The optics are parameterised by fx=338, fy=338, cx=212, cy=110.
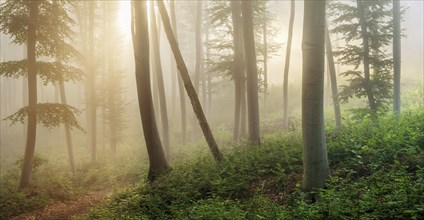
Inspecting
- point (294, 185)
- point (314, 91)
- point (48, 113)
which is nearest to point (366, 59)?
point (294, 185)

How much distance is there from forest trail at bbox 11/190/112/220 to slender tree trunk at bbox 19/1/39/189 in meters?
2.21

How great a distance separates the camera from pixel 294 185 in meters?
8.20

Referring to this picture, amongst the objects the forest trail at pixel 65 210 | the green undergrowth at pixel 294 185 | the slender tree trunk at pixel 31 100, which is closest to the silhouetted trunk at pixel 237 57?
the green undergrowth at pixel 294 185

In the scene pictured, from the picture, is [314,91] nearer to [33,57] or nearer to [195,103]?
[195,103]

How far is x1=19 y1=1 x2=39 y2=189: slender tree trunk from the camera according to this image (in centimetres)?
1395

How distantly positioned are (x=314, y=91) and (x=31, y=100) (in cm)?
1210

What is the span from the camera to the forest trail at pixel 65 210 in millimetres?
11086

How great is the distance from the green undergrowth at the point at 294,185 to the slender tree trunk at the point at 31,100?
538 centimetres

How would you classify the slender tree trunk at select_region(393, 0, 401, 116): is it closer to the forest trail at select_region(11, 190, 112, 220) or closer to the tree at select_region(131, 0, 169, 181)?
the tree at select_region(131, 0, 169, 181)

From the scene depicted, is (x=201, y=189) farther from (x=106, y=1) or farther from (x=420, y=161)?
(x=106, y=1)

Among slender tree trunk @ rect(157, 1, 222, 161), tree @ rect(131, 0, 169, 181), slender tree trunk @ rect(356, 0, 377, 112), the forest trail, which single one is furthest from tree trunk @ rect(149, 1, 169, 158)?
slender tree trunk @ rect(356, 0, 377, 112)

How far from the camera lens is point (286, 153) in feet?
33.0

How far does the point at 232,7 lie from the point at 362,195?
564 inches

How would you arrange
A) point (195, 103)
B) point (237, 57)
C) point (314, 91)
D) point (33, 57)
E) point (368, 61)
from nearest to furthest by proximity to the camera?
point (314, 91) → point (195, 103) → point (33, 57) → point (368, 61) → point (237, 57)
